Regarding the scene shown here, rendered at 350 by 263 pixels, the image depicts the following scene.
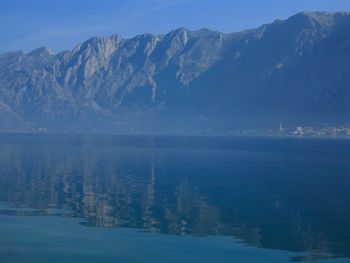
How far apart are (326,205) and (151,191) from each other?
86.5 ft

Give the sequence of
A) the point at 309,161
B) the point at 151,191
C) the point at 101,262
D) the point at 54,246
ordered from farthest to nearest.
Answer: the point at 309,161 < the point at 151,191 < the point at 54,246 < the point at 101,262

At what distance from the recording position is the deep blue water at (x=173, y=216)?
48.1 metres

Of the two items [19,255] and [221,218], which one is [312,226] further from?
[19,255]

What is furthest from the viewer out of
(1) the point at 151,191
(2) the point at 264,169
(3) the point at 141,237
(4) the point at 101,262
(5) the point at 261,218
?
(2) the point at 264,169

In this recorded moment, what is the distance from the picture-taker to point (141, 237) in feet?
174

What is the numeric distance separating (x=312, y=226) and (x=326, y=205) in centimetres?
1470

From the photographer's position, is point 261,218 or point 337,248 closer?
point 337,248

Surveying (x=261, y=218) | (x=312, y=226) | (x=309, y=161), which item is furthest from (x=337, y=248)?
(x=309, y=161)

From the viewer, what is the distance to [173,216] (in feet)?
212

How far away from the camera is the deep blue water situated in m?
48.1

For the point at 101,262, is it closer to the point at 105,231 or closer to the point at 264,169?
the point at 105,231

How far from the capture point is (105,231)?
2194 inches

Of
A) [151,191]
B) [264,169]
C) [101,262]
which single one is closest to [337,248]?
[101,262]

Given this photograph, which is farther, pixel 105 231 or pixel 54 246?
pixel 105 231
